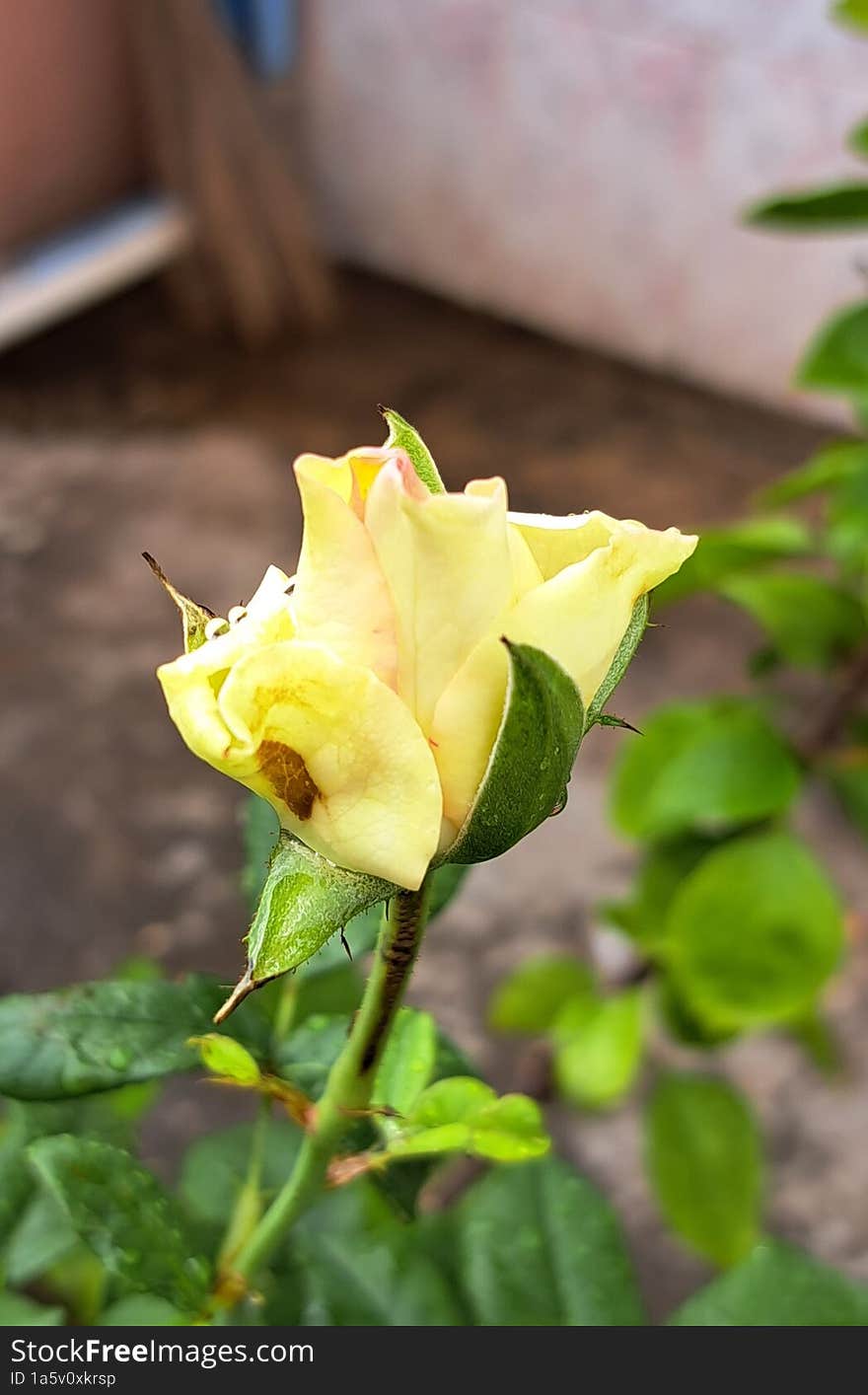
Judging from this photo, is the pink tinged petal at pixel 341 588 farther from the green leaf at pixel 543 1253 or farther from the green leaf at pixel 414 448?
the green leaf at pixel 543 1253

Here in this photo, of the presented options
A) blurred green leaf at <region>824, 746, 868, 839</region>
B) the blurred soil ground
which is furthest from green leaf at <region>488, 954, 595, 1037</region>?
blurred green leaf at <region>824, 746, 868, 839</region>

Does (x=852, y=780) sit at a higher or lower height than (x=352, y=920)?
lower

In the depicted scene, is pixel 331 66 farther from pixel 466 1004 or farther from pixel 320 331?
pixel 466 1004

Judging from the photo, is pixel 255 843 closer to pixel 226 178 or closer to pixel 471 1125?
pixel 471 1125

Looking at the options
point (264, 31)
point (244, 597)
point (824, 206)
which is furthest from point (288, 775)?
point (264, 31)

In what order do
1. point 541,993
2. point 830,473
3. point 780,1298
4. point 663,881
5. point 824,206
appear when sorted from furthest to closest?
point 541,993
point 663,881
point 830,473
point 824,206
point 780,1298

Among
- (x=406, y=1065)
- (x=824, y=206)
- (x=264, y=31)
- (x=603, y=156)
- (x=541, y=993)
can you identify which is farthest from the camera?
(x=264, y=31)

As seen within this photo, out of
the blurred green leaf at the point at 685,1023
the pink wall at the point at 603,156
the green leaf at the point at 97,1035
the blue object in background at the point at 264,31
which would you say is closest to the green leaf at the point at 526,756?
the green leaf at the point at 97,1035

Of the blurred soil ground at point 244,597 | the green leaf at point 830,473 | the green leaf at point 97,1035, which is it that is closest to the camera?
the green leaf at point 97,1035

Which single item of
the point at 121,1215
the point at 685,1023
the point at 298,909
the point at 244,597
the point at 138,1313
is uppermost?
the point at 298,909
